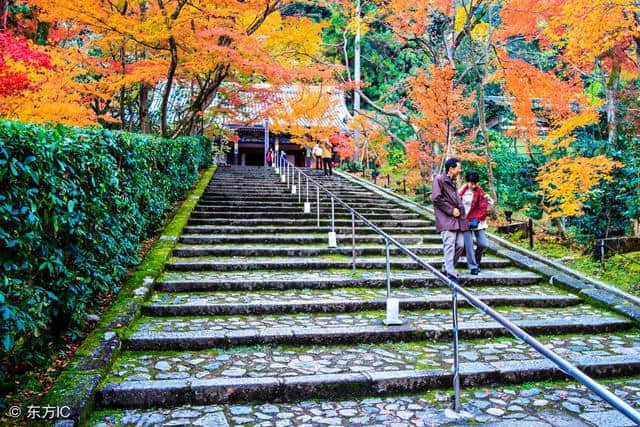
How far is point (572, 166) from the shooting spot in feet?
34.6

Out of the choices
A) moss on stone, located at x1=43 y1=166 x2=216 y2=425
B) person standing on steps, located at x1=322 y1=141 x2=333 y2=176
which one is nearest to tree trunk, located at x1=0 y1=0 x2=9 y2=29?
moss on stone, located at x1=43 y1=166 x2=216 y2=425

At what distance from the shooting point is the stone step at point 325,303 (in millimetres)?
6160

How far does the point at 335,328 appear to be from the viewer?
5586 mm

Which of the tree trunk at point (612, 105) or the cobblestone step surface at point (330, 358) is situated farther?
the tree trunk at point (612, 105)

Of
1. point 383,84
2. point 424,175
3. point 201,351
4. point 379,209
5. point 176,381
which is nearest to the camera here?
point 176,381

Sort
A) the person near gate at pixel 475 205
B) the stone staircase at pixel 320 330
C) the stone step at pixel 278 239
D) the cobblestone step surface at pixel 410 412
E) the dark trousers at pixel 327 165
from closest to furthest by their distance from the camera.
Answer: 1. the cobblestone step surface at pixel 410 412
2. the stone staircase at pixel 320 330
3. the person near gate at pixel 475 205
4. the stone step at pixel 278 239
5. the dark trousers at pixel 327 165

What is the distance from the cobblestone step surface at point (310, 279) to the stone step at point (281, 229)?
8.53 feet

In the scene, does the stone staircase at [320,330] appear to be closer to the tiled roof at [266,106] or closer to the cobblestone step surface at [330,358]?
the cobblestone step surface at [330,358]

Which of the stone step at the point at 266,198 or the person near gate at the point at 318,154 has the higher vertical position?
the person near gate at the point at 318,154

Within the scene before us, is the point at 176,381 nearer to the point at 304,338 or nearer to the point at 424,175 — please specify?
the point at 304,338

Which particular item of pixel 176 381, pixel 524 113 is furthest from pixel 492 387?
pixel 524 113

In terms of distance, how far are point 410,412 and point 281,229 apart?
23.7ft

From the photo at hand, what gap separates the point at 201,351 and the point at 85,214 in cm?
185

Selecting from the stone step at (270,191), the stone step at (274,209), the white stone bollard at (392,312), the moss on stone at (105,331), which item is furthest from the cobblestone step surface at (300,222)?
the white stone bollard at (392,312)
